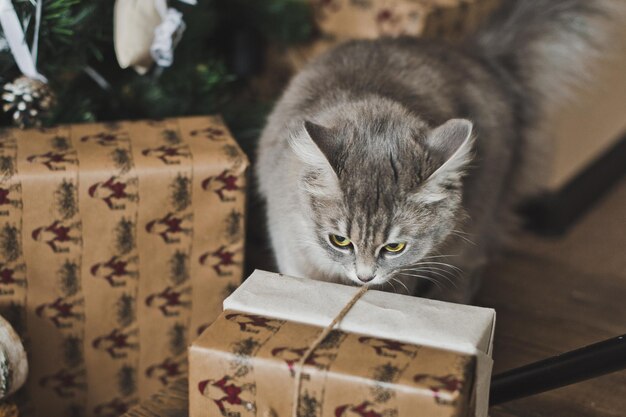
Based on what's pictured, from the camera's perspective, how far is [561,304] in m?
1.64

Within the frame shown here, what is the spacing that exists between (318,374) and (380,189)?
1.09ft

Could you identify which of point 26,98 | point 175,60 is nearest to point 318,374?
point 26,98

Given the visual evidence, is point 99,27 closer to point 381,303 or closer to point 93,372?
point 93,372

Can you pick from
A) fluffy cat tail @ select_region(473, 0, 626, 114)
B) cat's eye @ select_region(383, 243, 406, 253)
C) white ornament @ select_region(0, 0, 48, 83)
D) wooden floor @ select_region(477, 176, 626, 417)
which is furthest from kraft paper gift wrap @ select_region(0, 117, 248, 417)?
fluffy cat tail @ select_region(473, 0, 626, 114)

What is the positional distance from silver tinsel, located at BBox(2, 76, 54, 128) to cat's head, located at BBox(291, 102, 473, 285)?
496mm

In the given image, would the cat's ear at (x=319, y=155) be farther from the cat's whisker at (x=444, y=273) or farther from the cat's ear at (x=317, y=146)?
the cat's whisker at (x=444, y=273)

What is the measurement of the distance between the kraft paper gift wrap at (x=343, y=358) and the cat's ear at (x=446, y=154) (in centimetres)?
20

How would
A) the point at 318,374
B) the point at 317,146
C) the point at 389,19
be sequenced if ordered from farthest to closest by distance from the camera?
the point at 389,19 < the point at 317,146 < the point at 318,374

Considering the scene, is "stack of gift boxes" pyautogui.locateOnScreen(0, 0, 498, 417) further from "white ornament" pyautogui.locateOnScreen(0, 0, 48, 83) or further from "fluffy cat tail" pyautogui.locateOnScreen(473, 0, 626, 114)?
"fluffy cat tail" pyautogui.locateOnScreen(473, 0, 626, 114)

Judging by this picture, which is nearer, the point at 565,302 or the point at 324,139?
the point at 324,139

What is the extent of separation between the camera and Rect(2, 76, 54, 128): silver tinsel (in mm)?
1280

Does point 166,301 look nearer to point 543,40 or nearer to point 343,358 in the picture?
point 343,358

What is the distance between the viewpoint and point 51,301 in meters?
1.20

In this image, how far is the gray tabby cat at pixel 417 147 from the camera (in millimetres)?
1051
